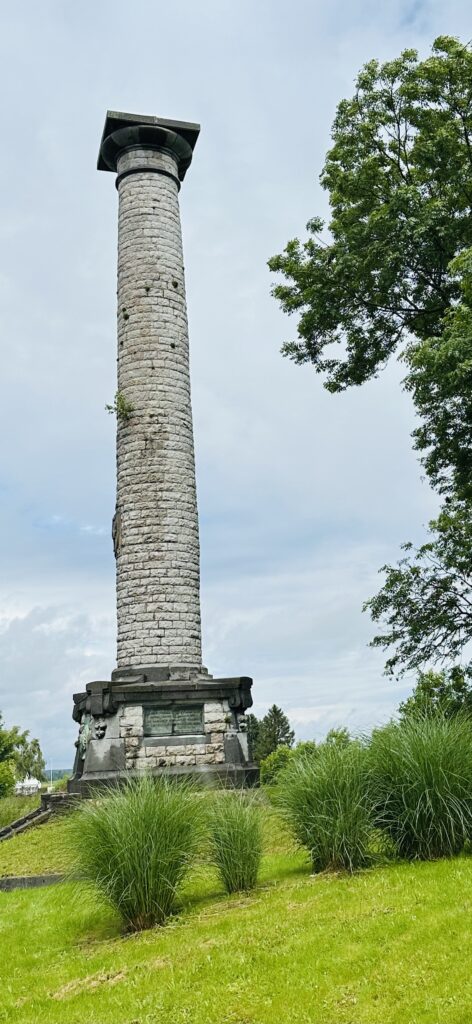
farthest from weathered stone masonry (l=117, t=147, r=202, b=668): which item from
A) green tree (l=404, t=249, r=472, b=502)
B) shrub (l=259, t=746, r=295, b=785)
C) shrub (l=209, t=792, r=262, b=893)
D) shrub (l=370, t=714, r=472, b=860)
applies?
shrub (l=370, t=714, r=472, b=860)

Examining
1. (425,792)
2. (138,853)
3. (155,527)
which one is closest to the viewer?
(138,853)

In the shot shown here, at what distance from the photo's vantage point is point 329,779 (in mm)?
8820

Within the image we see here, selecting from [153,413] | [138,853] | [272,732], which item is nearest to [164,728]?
[153,413]

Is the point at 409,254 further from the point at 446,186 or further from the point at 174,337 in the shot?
the point at 174,337

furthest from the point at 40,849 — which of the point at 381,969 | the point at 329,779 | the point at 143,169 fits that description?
the point at 143,169

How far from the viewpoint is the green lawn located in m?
5.75

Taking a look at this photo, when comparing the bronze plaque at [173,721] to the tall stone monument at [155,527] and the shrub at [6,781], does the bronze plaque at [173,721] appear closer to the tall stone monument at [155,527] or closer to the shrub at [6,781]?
the tall stone monument at [155,527]

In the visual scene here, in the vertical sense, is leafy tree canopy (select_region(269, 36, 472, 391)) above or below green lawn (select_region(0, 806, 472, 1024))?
above

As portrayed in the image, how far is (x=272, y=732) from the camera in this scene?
50.6 meters

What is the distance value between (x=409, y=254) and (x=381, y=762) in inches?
395

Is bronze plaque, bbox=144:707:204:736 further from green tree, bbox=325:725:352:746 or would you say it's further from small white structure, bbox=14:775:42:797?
small white structure, bbox=14:775:42:797

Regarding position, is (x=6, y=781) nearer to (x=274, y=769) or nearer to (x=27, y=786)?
(x=27, y=786)

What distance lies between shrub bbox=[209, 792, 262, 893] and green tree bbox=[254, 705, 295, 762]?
134 ft

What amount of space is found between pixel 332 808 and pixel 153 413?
475 inches
